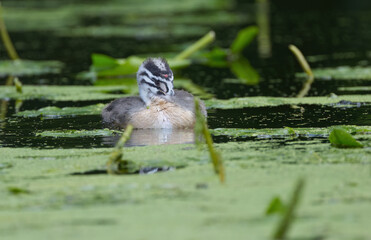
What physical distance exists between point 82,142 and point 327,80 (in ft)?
20.0

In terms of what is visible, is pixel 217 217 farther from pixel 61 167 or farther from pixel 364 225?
pixel 61 167

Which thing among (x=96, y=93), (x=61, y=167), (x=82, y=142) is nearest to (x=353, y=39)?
(x=96, y=93)

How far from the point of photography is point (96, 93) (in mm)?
13156

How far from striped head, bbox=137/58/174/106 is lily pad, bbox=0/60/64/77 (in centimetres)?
563

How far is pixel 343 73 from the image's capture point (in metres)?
14.1

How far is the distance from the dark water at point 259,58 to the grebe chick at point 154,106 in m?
0.30

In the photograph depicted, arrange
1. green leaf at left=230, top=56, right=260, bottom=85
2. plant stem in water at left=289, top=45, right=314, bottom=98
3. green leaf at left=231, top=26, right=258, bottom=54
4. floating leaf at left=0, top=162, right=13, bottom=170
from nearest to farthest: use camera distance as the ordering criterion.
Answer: floating leaf at left=0, top=162, right=13, bottom=170 → plant stem in water at left=289, top=45, right=314, bottom=98 → green leaf at left=230, top=56, right=260, bottom=85 → green leaf at left=231, top=26, right=258, bottom=54

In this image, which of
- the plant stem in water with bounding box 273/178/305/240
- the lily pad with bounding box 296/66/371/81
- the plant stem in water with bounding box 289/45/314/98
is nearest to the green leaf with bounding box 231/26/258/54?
the lily pad with bounding box 296/66/371/81

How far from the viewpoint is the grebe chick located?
10133 millimetres

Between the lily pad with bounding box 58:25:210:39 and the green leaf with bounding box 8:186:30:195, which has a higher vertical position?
the lily pad with bounding box 58:25:210:39

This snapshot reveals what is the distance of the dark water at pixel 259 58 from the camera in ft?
32.5

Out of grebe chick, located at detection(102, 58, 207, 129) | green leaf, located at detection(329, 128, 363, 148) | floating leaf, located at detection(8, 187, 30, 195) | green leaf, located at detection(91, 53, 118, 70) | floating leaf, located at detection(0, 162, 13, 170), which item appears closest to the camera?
floating leaf, located at detection(8, 187, 30, 195)

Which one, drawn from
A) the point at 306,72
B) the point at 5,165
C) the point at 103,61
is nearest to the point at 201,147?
the point at 5,165

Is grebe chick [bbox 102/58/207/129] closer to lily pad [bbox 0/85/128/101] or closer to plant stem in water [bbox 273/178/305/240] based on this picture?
lily pad [bbox 0/85/128/101]
